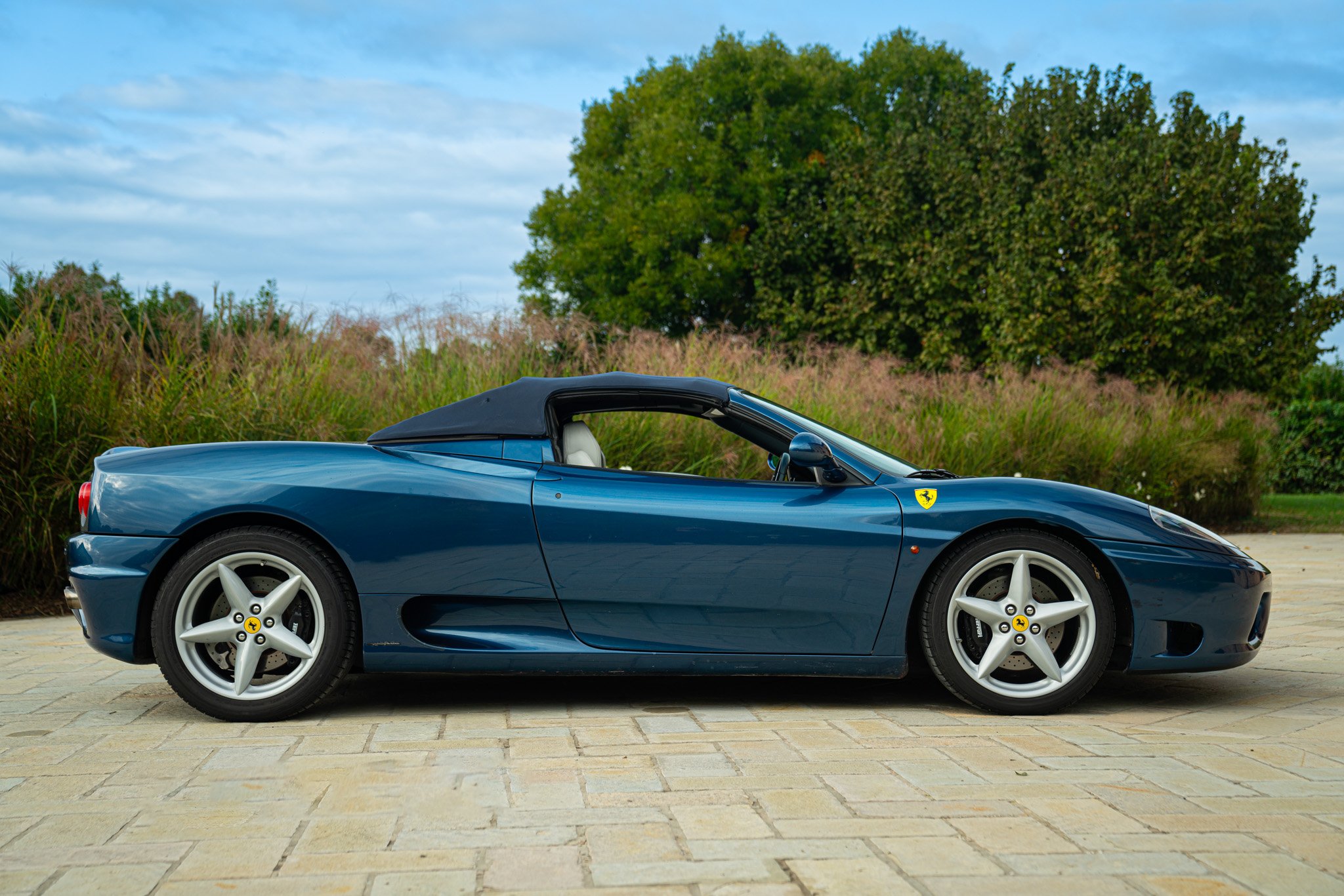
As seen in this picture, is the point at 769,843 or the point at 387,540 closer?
the point at 769,843

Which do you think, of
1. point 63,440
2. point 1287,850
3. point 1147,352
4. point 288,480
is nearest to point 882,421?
point 63,440

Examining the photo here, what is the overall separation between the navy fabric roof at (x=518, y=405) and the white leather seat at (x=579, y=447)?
149 mm

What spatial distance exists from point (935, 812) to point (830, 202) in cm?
2757

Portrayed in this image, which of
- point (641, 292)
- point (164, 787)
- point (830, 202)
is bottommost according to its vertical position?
point (164, 787)

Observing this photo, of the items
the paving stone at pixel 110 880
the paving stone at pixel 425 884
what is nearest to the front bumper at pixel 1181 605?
the paving stone at pixel 425 884

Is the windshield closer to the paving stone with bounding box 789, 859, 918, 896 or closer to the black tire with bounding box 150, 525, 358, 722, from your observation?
the black tire with bounding box 150, 525, 358, 722

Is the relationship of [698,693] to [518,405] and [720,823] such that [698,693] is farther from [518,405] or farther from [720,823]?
[720,823]

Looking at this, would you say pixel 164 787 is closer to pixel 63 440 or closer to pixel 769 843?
pixel 769 843

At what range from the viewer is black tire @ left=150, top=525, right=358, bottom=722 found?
3.97 m

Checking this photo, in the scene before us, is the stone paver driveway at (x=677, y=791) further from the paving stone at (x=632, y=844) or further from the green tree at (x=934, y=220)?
the green tree at (x=934, y=220)

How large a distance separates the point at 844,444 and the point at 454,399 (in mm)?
4723

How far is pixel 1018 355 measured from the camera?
2192cm

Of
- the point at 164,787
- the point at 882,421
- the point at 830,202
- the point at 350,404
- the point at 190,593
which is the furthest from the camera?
the point at 830,202

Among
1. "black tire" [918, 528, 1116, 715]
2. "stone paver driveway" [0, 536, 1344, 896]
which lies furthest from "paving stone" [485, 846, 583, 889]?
"black tire" [918, 528, 1116, 715]
